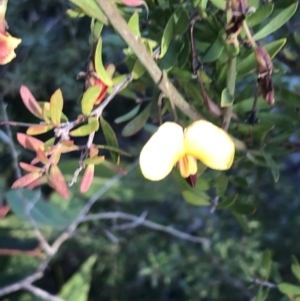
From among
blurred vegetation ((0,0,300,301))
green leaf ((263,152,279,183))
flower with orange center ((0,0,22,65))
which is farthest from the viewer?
blurred vegetation ((0,0,300,301))

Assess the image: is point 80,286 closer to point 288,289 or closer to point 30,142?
point 288,289

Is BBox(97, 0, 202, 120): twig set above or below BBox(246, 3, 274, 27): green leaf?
above

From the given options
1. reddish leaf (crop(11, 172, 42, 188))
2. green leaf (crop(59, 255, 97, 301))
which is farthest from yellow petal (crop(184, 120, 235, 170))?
green leaf (crop(59, 255, 97, 301))

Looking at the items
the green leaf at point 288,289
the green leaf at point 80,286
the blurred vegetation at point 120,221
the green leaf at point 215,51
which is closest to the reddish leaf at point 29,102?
the green leaf at point 215,51

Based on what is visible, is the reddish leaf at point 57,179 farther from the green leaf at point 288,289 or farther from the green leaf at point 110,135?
the green leaf at point 288,289

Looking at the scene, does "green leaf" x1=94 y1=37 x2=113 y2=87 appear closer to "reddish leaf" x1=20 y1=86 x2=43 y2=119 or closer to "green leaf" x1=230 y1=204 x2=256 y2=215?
"reddish leaf" x1=20 y1=86 x2=43 y2=119

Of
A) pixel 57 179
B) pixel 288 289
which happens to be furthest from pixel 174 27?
pixel 288 289

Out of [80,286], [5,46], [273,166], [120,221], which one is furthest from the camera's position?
[120,221]
